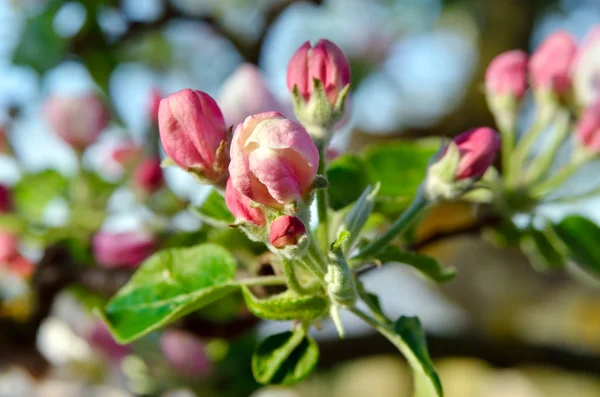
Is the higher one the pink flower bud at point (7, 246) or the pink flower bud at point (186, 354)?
the pink flower bud at point (7, 246)

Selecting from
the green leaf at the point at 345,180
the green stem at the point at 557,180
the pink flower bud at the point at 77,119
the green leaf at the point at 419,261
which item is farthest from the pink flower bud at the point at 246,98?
the pink flower bud at the point at 77,119

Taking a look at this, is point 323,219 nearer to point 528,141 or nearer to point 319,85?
point 319,85

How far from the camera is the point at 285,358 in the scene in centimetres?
48

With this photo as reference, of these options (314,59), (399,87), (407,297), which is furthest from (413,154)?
(399,87)

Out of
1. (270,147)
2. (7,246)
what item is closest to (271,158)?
(270,147)

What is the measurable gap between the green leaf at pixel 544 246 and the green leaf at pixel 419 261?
0.72 ft

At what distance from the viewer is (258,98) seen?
575 millimetres

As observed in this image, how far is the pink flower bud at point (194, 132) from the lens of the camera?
40cm

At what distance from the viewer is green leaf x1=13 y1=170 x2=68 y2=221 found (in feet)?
3.20

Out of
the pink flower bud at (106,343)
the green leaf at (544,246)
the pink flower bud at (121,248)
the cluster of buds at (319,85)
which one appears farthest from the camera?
the pink flower bud at (106,343)

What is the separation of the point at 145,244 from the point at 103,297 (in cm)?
14

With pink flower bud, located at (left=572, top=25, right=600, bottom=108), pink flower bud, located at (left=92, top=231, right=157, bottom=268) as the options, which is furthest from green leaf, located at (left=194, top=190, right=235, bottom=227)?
pink flower bud, located at (left=572, top=25, right=600, bottom=108)

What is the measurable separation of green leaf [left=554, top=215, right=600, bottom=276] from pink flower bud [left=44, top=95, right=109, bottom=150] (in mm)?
698

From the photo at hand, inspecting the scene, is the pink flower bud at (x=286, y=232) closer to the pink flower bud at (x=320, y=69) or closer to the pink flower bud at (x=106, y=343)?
the pink flower bud at (x=320, y=69)
